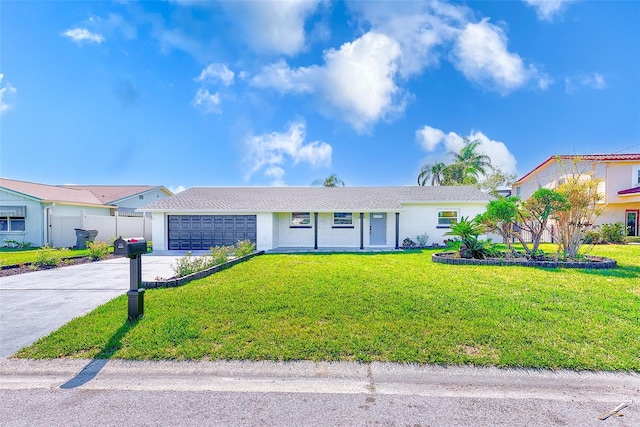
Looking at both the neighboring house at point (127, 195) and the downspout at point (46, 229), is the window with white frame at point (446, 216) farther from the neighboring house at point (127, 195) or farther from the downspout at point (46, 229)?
the downspout at point (46, 229)

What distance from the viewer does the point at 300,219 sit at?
16.8m

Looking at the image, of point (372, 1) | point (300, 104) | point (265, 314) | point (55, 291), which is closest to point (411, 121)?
point (300, 104)

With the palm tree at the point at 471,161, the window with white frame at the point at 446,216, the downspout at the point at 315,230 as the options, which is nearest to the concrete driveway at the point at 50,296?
the downspout at the point at 315,230

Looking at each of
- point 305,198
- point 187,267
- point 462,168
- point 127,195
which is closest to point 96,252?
point 187,267

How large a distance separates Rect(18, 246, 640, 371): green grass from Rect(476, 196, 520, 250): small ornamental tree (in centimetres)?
321

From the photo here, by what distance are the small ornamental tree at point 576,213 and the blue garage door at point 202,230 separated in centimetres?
1417

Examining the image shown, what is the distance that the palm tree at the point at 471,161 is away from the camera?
2856cm

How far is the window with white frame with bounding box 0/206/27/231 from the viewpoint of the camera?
57.6 feet

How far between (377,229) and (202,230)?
1008 centimetres

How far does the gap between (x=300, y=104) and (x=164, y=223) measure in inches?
401

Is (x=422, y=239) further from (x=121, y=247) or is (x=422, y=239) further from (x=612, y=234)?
(x=121, y=247)

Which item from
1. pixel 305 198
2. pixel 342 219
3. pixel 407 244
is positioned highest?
pixel 305 198

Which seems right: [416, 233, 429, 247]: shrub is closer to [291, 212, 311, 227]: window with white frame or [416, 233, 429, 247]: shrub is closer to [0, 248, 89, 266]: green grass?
[291, 212, 311, 227]: window with white frame

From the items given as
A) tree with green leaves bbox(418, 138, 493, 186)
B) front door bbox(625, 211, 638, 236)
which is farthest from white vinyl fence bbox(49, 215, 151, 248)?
front door bbox(625, 211, 638, 236)
